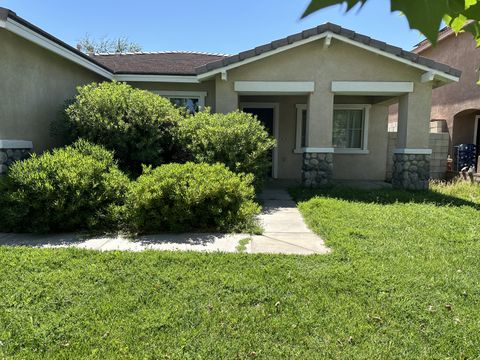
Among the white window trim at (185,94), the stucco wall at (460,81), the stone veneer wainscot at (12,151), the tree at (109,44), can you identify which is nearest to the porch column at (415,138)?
the stucco wall at (460,81)

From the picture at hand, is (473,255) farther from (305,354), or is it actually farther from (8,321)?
(8,321)

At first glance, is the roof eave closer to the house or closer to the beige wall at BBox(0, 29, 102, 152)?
the beige wall at BBox(0, 29, 102, 152)

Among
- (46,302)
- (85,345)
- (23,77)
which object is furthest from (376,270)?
(23,77)

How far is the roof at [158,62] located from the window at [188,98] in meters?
0.67

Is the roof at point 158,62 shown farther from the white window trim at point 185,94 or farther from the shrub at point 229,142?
the shrub at point 229,142

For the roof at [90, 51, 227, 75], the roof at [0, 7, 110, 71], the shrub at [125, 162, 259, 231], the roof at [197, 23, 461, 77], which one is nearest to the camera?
the shrub at [125, 162, 259, 231]

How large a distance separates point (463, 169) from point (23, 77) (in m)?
13.6

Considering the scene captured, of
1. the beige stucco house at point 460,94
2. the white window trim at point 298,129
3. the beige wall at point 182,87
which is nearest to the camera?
the beige wall at point 182,87

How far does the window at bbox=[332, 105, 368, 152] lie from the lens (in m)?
12.2

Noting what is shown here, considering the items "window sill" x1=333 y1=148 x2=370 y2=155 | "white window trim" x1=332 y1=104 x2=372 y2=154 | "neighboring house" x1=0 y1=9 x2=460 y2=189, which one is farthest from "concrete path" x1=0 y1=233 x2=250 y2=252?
"white window trim" x1=332 y1=104 x2=372 y2=154

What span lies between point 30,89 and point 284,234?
20.1ft

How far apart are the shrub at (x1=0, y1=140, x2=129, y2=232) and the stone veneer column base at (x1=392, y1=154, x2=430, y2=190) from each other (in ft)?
24.3

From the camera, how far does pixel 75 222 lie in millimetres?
5578

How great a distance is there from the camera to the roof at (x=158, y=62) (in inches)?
412
